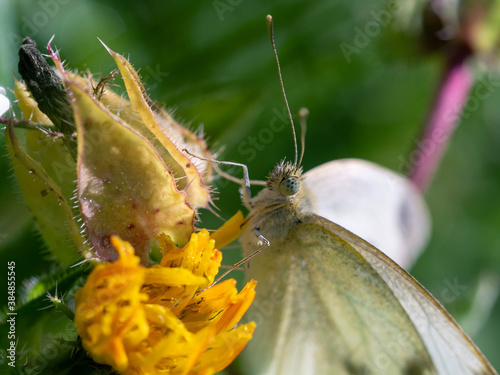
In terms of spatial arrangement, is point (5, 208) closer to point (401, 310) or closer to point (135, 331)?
point (135, 331)

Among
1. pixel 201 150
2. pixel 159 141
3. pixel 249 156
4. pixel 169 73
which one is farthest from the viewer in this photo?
pixel 249 156

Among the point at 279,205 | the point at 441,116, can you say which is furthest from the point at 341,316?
the point at 441,116

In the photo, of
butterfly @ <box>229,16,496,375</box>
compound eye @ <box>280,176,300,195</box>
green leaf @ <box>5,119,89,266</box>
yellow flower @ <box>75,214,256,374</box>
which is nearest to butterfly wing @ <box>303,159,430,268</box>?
butterfly @ <box>229,16,496,375</box>

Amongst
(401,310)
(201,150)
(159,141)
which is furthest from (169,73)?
(401,310)

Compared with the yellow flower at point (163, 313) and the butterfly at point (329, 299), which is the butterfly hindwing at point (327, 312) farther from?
the yellow flower at point (163, 313)

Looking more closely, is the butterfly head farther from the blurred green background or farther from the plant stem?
the plant stem

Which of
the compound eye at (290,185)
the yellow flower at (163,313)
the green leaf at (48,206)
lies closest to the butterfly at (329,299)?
the compound eye at (290,185)
